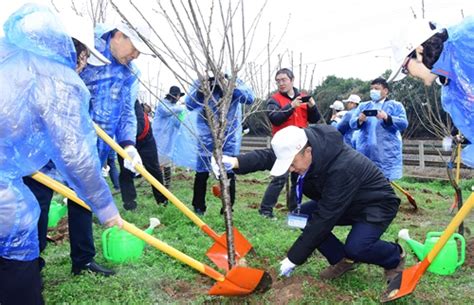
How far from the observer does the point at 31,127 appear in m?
1.96

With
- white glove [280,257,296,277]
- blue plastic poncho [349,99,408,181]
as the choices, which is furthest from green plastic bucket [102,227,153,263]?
blue plastic poncho [349,99,408,181]

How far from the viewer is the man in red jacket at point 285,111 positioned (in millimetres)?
5242

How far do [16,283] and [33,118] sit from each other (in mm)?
714

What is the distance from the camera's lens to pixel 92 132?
2127 millimetres

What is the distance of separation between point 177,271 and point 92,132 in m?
1.78

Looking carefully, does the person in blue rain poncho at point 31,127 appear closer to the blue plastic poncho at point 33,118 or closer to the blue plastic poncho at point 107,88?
the blue plastic poncho at point 33,118

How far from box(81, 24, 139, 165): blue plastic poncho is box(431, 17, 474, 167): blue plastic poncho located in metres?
2.28

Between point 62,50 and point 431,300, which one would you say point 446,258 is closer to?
point 431,300

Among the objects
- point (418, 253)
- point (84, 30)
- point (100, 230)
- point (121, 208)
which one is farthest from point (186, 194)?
point (84, 30)

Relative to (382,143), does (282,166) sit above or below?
above

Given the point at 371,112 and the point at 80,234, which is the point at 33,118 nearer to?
the point at 80,234

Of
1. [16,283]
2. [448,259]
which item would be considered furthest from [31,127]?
[448,259]

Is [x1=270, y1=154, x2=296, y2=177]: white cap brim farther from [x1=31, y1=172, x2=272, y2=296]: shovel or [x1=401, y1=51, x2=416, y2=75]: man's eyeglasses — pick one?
[x1=401, y1=51, x2=416, y2=75]: man's eyeglasses

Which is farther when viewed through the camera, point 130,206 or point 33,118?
point 130,206
